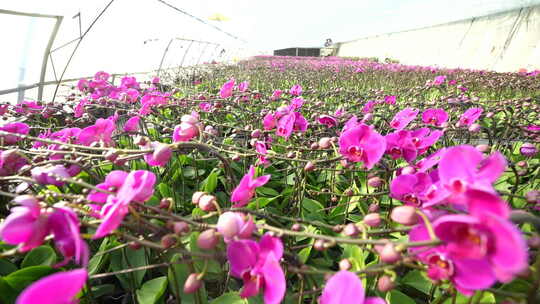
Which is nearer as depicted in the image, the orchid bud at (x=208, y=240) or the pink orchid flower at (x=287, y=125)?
the orchid bud at (x=208, y=240)

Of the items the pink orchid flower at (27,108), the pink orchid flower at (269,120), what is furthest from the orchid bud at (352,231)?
the pink orchid flower at (27,108)

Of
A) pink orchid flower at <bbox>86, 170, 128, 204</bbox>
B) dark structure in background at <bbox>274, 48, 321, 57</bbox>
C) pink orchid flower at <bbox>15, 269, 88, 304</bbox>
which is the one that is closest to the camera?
pink orchid flower at <bbox>15, 269, 88, 304</bbox>

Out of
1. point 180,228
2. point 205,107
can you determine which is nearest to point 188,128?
point 180,228

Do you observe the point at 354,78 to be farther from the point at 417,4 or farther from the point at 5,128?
the point at 417,4

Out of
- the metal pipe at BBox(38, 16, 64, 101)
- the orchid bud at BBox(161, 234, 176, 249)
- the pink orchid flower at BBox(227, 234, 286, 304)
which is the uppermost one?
the metal pipe at BBox(38, 16, 64, 101)

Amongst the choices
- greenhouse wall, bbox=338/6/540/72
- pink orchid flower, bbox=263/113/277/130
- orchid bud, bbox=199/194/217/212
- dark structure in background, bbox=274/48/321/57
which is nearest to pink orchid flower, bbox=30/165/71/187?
orchid bud, bbox=199/194/217/212

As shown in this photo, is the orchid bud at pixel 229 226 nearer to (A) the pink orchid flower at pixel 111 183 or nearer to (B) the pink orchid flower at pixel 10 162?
(A) the pink orchid flower at pixel 111 183

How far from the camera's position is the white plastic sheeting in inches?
98.9

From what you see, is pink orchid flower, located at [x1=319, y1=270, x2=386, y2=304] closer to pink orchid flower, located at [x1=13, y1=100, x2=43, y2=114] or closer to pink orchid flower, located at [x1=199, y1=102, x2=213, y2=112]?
pink orchid flower, located at [x1=199, y1=102, x2=213, y2=112]

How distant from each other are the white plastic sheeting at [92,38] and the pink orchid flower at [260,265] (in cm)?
242

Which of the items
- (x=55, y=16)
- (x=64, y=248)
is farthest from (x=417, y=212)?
(x=55, y=16)

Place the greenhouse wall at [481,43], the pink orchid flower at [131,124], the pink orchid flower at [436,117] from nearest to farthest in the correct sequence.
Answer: the pink orchid flower at [131,124] → the pink orchid flower at [436,117] → the greenhouse wall at [481,43]

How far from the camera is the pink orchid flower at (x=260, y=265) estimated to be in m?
0.28

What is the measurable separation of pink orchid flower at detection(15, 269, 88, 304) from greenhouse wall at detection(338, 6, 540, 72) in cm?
759
